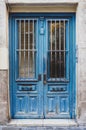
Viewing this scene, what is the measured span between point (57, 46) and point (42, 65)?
616mm

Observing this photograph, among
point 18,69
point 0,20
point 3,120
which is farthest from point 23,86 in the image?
point 0,20

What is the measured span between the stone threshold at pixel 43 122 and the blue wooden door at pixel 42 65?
0.13 meters

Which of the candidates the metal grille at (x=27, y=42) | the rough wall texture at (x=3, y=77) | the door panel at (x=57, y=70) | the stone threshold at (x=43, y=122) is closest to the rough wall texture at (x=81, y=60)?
the stone threshold at (x=43, y=122)

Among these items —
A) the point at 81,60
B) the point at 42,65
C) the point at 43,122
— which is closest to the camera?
the point at 81,60

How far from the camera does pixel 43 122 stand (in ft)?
27.3

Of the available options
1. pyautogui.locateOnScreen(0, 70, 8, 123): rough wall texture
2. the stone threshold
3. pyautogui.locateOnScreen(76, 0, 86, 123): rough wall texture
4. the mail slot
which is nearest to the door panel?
the stone threshold

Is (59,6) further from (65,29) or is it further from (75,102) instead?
(75,102)

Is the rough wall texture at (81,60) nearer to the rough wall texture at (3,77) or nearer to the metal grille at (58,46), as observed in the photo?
the metal grille at (58,46)

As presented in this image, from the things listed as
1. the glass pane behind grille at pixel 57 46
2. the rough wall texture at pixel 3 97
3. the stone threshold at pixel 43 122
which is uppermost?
the glass pane behind grille at pixel 57 46

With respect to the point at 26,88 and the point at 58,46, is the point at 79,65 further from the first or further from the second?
the point at 26,88

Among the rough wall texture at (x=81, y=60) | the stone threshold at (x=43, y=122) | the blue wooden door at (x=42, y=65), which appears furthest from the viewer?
the blue wooden door at (x=42, y=65)

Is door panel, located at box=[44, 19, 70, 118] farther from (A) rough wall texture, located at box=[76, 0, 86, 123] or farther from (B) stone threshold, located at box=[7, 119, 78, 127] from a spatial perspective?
(A) rough wall texture, located at box=[76, 0, 86, 123]

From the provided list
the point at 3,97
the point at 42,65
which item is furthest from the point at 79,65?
the point at 3,97

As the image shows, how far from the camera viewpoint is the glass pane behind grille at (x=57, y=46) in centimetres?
853
